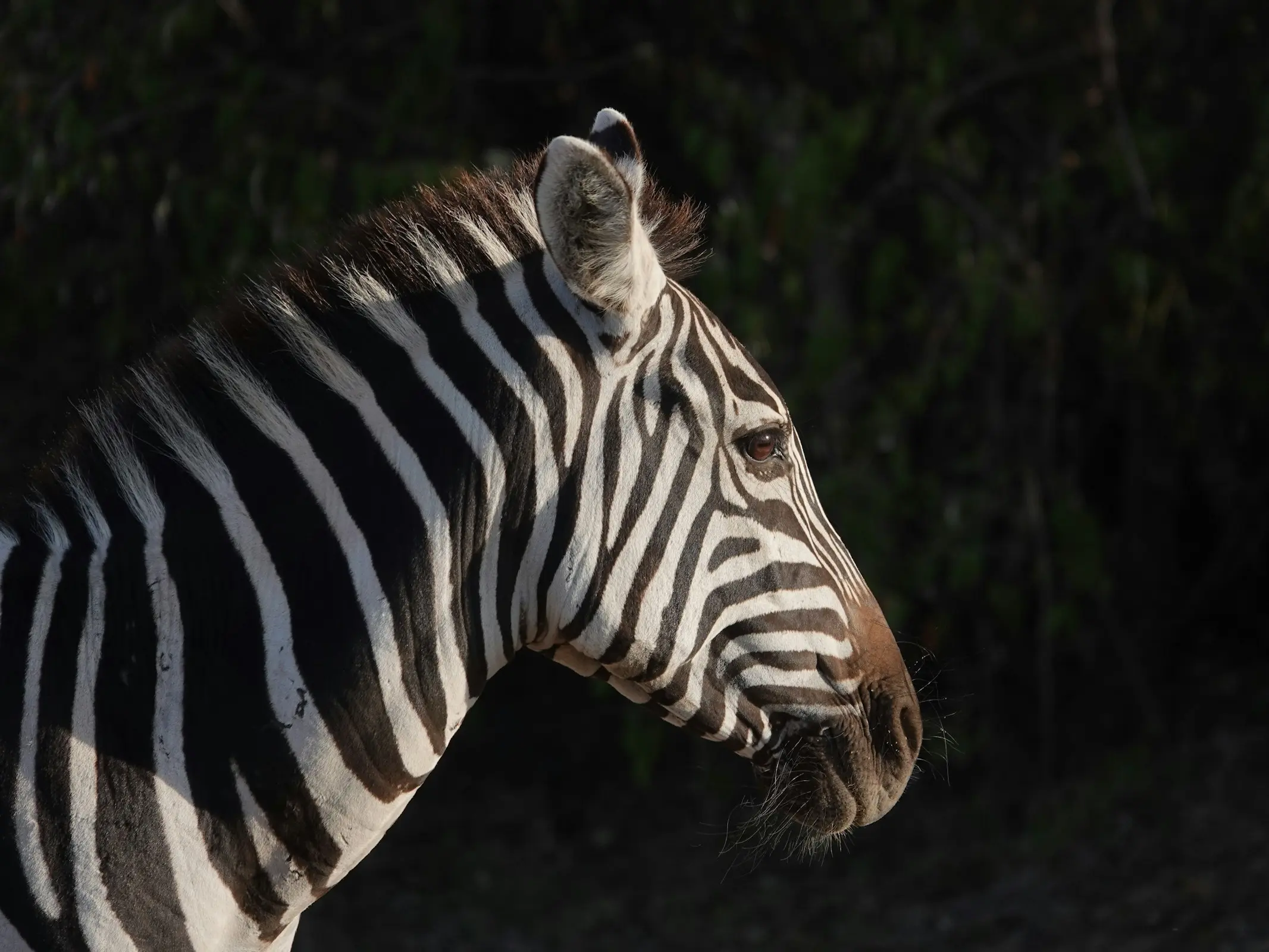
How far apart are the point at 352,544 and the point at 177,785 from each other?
46cm

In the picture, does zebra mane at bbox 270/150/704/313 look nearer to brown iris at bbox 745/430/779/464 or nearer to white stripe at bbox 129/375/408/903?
white stripe at bbox 129/375/408/903

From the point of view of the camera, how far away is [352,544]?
7.14ft

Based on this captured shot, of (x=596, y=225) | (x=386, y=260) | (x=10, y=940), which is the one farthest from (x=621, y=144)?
(x=10, y=940)

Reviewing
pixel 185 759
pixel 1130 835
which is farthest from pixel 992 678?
pixel 185 759

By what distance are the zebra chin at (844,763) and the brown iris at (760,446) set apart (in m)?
0.47

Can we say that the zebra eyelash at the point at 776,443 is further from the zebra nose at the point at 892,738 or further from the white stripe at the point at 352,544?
the white stripe at the point at 352,544

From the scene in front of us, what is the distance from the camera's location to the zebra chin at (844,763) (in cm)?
244

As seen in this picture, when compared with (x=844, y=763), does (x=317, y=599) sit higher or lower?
A: higher

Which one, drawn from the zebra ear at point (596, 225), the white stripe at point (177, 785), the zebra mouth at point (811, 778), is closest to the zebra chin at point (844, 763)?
the zebra mouth at point (811, 778)

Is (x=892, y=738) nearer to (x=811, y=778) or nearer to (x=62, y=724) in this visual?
(x=811, y=778)

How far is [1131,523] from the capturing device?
6.91 m

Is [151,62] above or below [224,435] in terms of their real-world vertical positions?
above

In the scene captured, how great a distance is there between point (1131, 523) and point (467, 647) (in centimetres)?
549

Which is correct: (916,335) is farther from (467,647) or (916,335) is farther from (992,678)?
(467,647)
